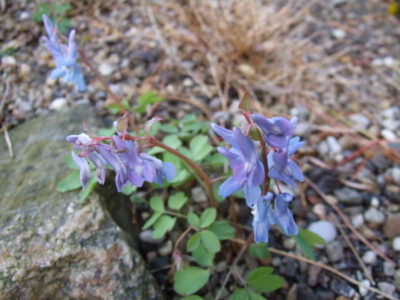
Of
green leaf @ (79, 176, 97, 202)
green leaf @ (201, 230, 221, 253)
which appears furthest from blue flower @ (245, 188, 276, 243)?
green leaf @ (79, 176, 97, 202)

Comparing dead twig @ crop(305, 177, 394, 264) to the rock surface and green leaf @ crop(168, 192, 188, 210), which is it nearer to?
green leaf @ crop(168, 192, 188, 210)

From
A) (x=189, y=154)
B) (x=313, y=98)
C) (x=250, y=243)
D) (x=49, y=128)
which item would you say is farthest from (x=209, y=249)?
(x=313, y=98)

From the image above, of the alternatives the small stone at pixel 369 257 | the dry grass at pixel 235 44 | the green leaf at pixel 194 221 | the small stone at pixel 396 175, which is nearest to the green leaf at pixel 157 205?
the green leaf at pixel 194 221

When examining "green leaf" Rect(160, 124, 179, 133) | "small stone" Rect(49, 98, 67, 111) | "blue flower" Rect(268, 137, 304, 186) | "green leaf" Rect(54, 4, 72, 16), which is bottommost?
"small stone" Rect(49, 98, 67, 111)

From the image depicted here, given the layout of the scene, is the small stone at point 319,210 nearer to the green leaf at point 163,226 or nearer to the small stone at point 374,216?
the small stone at point 374,216

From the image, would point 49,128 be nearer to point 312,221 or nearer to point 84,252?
point 84,252
